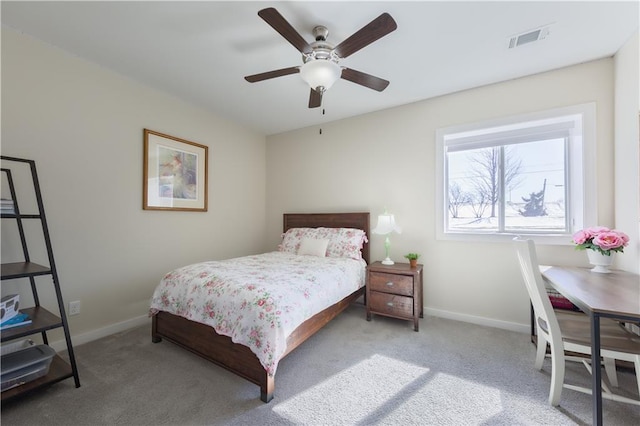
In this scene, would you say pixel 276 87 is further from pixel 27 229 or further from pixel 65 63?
pixel 27 229

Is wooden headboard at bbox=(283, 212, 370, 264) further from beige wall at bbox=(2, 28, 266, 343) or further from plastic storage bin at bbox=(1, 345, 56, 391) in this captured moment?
plastic storage bin at bbox=(1, 345, 56, 391)

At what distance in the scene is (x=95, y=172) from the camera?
2.45m

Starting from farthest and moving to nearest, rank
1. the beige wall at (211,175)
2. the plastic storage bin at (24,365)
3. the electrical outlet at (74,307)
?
1. the electrical outlet at (74,307)
2. the beige wall at (211,175)
3. the plastic storage bin at (24,365)

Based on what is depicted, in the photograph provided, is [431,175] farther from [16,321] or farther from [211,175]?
[16,321]

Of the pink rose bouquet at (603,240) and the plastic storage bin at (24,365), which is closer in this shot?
the plastic storage bin at (24,365)

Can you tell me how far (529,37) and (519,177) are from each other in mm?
1324

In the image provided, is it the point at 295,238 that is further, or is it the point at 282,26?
the point at 295,238

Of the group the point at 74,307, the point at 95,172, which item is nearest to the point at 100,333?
the point at 74,307

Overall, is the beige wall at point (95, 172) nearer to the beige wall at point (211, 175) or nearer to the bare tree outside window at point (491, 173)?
the beige wall at point (211, 175)

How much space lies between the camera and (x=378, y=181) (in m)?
3.42

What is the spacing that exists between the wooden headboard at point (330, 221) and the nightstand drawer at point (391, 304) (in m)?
0.66

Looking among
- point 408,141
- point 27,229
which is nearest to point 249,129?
point 408,141

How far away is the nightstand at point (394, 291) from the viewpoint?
105 inches

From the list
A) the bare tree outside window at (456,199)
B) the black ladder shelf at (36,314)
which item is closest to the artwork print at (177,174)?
the black ladder shelf at (36,314)
